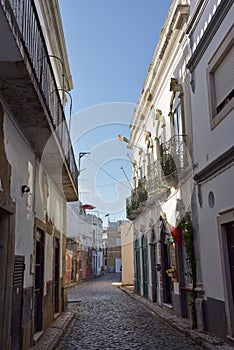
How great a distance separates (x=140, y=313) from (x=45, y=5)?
9.45m

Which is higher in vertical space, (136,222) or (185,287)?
(136,222)

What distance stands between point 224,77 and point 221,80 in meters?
0.16

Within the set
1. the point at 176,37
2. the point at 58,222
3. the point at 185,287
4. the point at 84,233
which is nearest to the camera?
the point at 185,287

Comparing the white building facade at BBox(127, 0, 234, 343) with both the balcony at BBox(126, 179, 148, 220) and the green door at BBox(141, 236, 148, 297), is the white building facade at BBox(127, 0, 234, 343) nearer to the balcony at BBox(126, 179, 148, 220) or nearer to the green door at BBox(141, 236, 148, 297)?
the balcony at BBox(126, 179, 148, 220)

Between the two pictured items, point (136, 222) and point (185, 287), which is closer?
point (185, 287)

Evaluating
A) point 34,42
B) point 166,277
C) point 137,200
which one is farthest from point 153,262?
point 34,42

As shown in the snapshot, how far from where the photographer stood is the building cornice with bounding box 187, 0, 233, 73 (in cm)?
747

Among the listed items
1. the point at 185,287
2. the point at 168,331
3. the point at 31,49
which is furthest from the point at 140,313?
the point at 31,49

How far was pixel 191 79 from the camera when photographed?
31.7 ft

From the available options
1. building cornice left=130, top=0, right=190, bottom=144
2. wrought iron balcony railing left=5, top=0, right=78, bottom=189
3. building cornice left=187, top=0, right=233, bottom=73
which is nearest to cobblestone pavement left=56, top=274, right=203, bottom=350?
wrought iron balcony railing left=5, top=0, right=78, bottom=189

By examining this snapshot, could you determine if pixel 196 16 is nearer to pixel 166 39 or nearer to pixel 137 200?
pixel 166 39

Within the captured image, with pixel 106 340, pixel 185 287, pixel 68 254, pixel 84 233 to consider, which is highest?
pixel 84 233

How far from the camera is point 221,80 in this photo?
7.92m

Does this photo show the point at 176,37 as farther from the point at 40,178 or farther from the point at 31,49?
the point at 31,49
